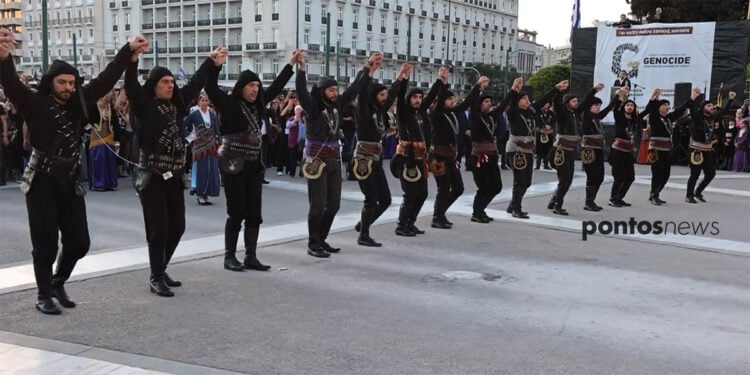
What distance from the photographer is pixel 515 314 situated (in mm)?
5766

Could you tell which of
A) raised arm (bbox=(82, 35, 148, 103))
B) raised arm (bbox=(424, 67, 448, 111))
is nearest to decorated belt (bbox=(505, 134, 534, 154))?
raised arm (bbox=(424, 67, 448, 111))

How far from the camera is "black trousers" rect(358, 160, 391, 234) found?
8.68 m

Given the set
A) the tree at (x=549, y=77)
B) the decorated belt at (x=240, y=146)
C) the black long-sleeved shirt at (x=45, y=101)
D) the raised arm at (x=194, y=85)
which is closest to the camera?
the black long-sleeved shirt at (x=45, y=101)

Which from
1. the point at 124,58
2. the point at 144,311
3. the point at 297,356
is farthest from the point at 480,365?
the point at 124,58

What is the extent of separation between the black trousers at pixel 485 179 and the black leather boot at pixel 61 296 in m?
6.54

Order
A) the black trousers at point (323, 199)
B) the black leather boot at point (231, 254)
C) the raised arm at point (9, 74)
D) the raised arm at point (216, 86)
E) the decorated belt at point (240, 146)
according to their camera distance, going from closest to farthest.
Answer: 1. the raised arm at point (9, 74)
2. the raised arm at point (216, 86)
3. the decorated belt at point (240, 146)
4. the black leather boot at point (231, 254)
5. the black trousers at point (323, 199)

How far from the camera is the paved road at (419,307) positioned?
466cm

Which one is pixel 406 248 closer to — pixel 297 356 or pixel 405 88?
pixel 405 88

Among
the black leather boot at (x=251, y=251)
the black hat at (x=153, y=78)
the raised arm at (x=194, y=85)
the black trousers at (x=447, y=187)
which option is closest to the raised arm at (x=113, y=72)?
the black hat at (x=153, y=78)

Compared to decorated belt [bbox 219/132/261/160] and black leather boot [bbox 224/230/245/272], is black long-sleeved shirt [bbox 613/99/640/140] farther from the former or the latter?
black leather boot [bbox 224/230/245/272]

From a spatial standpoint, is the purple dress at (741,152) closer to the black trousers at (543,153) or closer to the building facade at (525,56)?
the black trousers at (543,153)

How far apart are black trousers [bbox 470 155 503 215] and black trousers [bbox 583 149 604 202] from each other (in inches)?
97.2

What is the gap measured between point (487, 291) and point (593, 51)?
20.9m

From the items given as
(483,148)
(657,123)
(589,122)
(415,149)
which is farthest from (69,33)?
(415,149)
